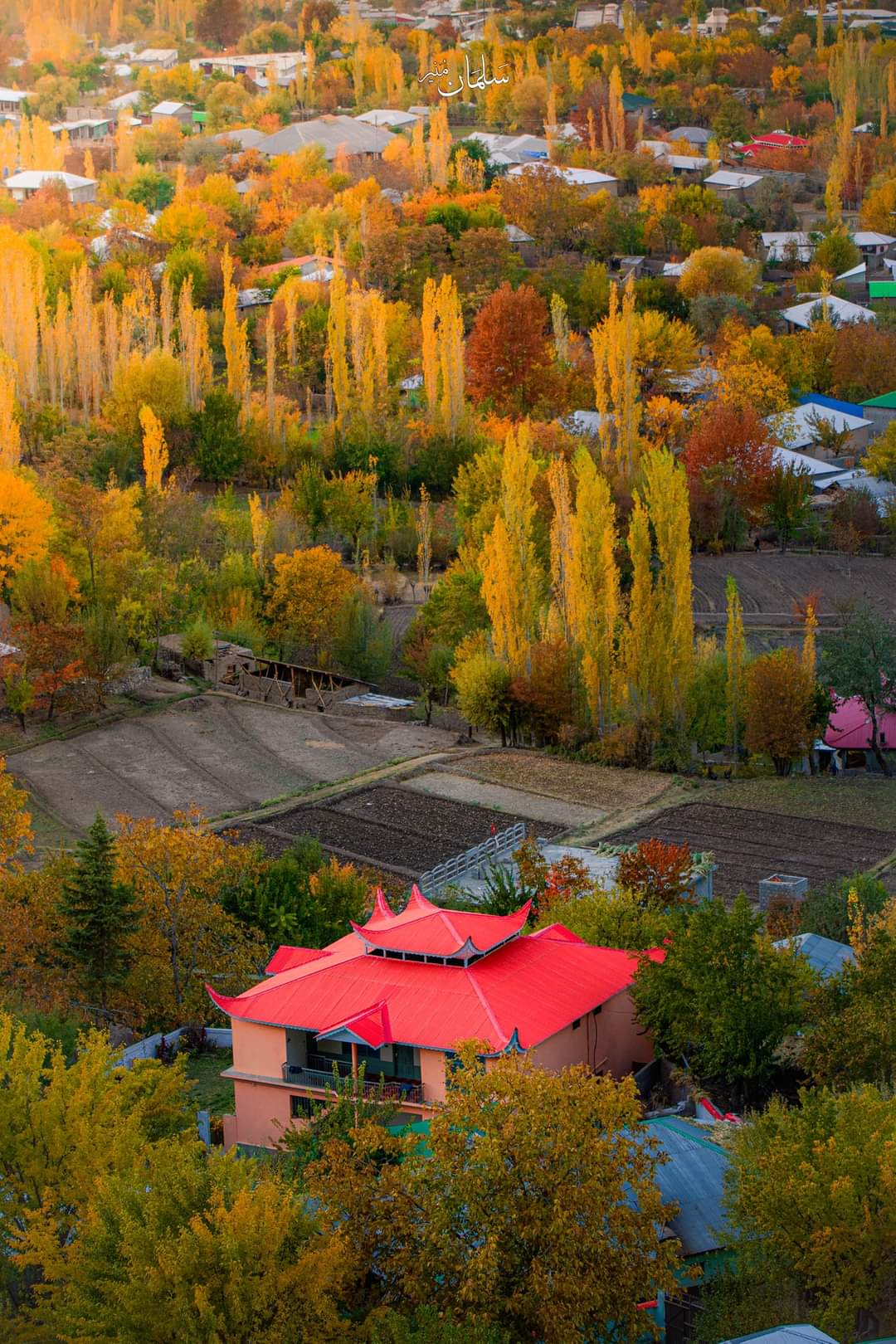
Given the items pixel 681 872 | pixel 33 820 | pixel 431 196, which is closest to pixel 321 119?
pixel 431 196

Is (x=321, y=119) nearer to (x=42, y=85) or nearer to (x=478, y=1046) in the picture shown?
(x=42, y=85)

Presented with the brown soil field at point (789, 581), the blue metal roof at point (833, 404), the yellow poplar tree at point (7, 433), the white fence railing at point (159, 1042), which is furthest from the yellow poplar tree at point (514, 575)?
the blue metal roof at point (833, 404)

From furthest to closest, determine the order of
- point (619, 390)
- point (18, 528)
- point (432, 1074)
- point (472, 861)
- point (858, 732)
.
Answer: point (619, 390) < point (18, 528) < point (858, 732) < point (472, 861) < point (432, 1074)

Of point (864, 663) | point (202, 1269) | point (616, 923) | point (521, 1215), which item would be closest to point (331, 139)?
point (864, 663)

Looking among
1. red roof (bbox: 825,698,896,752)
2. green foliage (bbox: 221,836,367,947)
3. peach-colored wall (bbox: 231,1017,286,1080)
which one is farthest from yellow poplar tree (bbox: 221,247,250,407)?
peach-colored wall (bbox: 231,1017,286,1080)

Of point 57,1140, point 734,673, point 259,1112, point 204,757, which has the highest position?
point 57,1140

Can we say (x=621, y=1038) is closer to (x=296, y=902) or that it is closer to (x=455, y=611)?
(x=296, y=902)

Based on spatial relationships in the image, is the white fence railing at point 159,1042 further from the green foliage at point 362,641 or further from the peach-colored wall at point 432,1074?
the green foliage at point 362,641

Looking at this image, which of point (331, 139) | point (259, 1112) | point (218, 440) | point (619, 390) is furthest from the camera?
point (331, 139)
